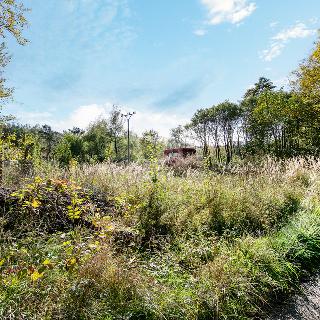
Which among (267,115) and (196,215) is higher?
(267,115)

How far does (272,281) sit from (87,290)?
208 centimetres

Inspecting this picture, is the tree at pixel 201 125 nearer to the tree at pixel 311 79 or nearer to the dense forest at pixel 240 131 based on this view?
the dense forest at pixel 240 131

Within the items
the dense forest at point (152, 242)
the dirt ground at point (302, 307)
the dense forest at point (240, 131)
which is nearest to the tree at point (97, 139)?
the dense forest at point (240, 131)

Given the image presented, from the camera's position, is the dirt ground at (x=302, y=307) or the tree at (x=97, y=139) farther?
the tree at (x=97, y=139)

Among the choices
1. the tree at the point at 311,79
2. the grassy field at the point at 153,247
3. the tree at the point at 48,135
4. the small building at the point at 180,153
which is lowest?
the grassy field at the point at 153,247

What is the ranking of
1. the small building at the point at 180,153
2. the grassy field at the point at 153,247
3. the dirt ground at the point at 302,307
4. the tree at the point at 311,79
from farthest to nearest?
the small building at the point at 180,153
the tree at the point at 311,79
the dirt ground at the point at 302,307
the grassy field at the point at 153,247

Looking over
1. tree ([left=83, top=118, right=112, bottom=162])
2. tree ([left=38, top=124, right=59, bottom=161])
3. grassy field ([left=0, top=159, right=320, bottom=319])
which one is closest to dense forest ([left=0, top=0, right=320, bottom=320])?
grassy field ([left=0, top=159, right=320, bottom=319])

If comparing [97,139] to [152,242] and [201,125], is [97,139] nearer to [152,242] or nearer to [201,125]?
[201,125]

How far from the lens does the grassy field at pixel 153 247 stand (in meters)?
2.88

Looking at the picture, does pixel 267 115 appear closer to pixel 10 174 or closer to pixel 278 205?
pixel 278 205

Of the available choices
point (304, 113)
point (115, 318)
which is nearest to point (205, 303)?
point (115, 318)

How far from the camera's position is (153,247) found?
178 inches

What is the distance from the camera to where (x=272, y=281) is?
370 cm

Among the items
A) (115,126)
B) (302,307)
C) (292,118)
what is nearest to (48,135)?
(115,126)
